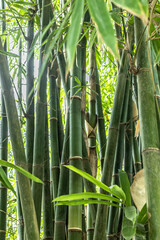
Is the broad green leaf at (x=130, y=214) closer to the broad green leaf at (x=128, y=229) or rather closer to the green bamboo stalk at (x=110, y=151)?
the broad green leaf at (x=128, y=229)

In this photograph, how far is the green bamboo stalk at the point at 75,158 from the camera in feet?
3.08

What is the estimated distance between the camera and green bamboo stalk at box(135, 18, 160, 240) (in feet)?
2.27

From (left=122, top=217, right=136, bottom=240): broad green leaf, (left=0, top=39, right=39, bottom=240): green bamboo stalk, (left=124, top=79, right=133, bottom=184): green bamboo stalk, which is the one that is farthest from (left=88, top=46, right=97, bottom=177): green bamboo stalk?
(left=122, top=217, right=136, bottom=240): broad green leaf

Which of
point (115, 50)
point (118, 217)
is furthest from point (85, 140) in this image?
point (115, 50)

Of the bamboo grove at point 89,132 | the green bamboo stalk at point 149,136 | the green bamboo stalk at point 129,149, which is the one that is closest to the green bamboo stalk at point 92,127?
the bamboo grove at point 89,132

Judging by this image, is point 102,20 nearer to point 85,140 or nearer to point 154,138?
point 154,138

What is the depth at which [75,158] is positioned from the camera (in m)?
1.02

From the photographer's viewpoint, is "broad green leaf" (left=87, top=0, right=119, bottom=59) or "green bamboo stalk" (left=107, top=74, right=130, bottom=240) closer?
"broad green leaf" (left=87, top=0, right=119, bottom=59)

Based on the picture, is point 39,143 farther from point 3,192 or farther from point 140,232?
point 140,232

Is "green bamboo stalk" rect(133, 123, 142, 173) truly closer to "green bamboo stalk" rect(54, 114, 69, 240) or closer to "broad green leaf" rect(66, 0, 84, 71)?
"green bamboo stalk" rect(54, 114, 69, 240)

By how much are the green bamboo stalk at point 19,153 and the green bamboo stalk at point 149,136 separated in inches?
13.4

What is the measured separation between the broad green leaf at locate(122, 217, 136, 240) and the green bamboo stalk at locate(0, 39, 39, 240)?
0.97ft

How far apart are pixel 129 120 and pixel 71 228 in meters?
0.63

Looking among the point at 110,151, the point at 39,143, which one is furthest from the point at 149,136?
the point at 39,143
